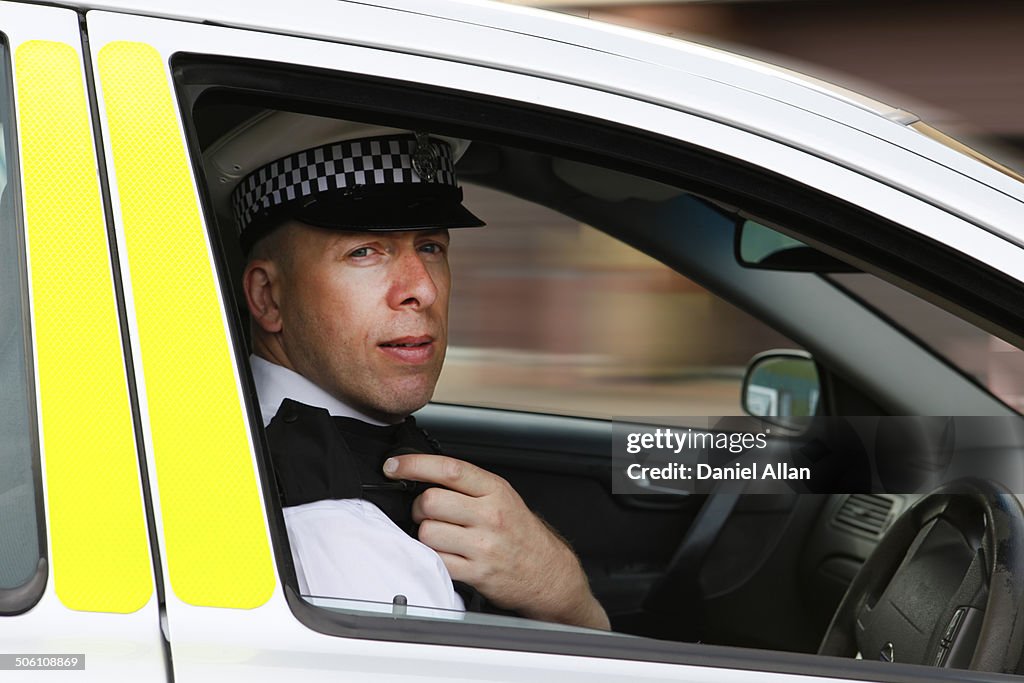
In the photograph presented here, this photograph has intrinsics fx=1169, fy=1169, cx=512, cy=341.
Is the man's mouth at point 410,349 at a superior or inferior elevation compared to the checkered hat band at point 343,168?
inferior

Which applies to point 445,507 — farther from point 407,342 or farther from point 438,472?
point 407,342

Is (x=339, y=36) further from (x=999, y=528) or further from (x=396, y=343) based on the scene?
(x=999, y=528)

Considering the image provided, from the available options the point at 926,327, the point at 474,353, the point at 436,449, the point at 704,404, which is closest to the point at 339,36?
the point at 436,449

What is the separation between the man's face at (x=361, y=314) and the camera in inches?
55.9

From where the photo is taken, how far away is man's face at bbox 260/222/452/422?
4.66ft

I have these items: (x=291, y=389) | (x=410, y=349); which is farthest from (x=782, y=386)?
(x=291, y=389)

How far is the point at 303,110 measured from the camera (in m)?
1.13

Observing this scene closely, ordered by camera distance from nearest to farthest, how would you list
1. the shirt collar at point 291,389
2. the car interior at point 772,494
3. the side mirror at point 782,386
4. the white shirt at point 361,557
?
1. the white shirt at point 361,557
2. the shirt collar at point 291,389
3. the car interior at point 772,494
4. the side mirror at point 782,386

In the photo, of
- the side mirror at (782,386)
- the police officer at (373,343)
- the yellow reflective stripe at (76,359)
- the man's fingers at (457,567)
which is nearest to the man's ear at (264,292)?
the police officer at (373,343)

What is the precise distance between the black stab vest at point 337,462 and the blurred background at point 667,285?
1888 mm

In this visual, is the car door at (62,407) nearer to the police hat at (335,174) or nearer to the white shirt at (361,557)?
the white shirt at (361,557)

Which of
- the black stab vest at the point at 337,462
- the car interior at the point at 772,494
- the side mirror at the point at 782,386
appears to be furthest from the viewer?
the side mirror at the point at 782,386

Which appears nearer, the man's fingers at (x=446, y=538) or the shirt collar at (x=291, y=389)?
the man's fingers at (x=446, y=538)

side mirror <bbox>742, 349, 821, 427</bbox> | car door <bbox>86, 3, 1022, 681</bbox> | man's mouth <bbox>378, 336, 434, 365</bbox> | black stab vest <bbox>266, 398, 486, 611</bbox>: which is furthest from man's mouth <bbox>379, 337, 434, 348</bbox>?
side mirror <bbox>742, 349, 821, 427</bbox>
